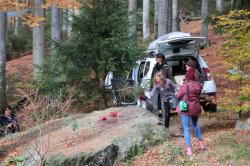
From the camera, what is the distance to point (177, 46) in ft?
39.6

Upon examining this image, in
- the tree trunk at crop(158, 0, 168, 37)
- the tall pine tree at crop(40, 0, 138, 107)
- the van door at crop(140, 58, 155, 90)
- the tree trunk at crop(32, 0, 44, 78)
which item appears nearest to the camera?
the van door at crop(140, 58, 155, 90)

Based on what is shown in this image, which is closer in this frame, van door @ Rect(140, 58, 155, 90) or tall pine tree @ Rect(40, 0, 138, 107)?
van door @ Rect(140, 58, 155, 90)

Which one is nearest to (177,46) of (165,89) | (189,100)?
(165,89)

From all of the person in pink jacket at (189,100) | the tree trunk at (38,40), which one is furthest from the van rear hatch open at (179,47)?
the tree trunk at (38,40)

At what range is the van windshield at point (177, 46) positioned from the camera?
39.3 ft

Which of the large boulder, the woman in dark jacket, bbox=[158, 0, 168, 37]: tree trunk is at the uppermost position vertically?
bbox=[158, 0, 168, 37]: tree trunk

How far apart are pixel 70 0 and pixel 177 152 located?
732cm

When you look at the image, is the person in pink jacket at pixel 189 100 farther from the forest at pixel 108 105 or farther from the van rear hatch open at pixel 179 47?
the van rear hatch open at pixel 179 47

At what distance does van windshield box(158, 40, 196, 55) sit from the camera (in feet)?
39.3

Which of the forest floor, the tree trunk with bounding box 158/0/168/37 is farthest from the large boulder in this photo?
the tree trunk with bounding box 158/0/168/37

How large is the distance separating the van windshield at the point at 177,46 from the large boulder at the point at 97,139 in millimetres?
1982

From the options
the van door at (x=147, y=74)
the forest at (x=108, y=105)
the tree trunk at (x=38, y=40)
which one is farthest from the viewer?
the tree trunk at (x=38, y=40)

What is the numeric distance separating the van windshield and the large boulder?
1982 mm

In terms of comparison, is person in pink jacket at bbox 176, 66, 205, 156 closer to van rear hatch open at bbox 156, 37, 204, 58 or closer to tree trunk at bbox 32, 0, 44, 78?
van rear hatch open at bbox 156, 37, 204, 58
